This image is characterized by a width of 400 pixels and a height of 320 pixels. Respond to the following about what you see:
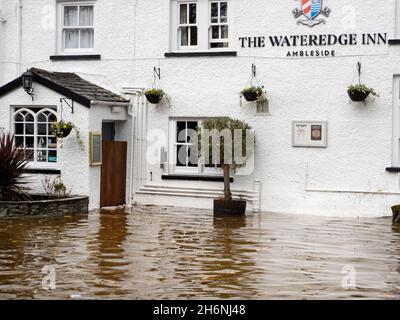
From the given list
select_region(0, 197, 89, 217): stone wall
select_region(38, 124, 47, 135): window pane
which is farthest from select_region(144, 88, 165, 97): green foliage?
select_region(0, 197, 89, 217): stone wall

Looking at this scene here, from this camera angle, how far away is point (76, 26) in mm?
21969

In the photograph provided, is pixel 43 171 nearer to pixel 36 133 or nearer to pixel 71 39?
pixel 36 133

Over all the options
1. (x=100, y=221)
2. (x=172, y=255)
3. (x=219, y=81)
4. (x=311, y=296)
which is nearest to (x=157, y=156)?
(x=219, y=81)

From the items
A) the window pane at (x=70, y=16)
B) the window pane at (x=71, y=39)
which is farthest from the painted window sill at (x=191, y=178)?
the window pane at (x=70, y=16)

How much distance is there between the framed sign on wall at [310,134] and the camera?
1961 cm

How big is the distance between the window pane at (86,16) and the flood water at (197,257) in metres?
5.69

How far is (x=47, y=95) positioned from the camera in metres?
20.0

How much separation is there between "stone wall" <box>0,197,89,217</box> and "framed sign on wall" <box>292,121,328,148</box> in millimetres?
5375

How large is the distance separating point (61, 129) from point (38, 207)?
2.29 metres

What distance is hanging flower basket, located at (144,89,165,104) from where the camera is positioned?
813 inches

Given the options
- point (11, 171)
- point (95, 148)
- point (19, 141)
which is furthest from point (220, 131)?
point (19, 141)

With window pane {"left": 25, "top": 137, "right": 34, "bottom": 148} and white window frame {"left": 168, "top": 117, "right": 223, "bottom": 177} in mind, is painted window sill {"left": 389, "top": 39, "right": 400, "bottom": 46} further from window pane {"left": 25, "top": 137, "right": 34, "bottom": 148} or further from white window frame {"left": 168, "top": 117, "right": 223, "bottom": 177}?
window pane {"left": 25, "top": 137, "right": 34, "bottom": 148}
